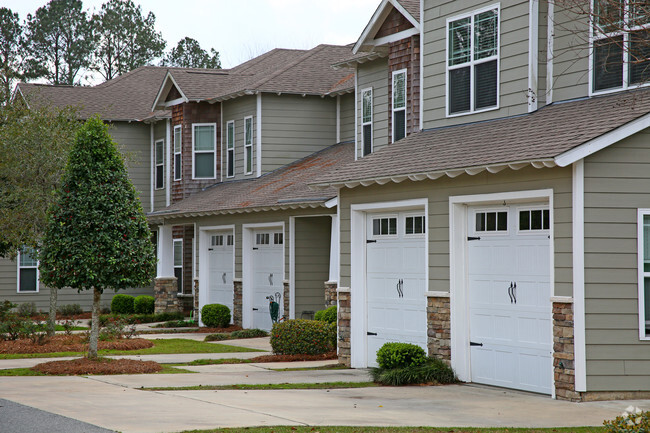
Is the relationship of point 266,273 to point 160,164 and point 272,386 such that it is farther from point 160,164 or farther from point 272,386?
point 272,386

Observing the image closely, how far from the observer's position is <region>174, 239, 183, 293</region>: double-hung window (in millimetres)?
28688

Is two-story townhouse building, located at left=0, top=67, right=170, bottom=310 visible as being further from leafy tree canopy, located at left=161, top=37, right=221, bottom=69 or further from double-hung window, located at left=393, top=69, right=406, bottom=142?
leafy tree canopy, located at left=161, top=37, right=221, bottom=69

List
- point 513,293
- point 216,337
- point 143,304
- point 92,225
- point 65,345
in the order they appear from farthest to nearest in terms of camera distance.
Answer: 1. point 143,304
2. point 216,337
3. point 65,345
4. point 92,225
5. point 513,293

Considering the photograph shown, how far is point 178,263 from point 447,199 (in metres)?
17.2

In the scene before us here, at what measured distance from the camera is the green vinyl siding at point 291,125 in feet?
84.3

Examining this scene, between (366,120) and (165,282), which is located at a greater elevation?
(366,120)

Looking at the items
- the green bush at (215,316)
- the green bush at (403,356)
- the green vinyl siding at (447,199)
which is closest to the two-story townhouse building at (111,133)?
the green bush at (215,316)

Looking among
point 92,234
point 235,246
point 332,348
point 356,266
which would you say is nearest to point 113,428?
point 92,234

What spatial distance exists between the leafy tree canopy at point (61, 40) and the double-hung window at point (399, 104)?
37316 mm

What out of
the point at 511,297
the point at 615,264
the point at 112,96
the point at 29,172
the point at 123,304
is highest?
the point at 112,96

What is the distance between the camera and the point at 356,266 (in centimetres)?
1530

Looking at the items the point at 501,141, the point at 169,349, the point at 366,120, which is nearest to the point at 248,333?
the point at 169,349

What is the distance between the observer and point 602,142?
1086 centimetres

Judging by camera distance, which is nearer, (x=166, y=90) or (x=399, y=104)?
(x=399, y=104)
